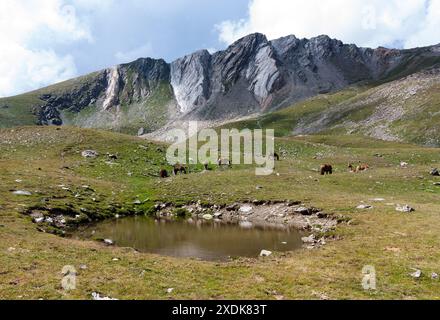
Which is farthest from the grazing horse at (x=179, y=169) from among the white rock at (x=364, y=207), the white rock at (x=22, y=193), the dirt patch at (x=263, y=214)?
the white rock at (x=364, y=207)

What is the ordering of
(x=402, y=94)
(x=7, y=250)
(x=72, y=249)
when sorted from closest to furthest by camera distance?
(x=7, y=250) < (x=72, y=249) < (x=402, y=94)

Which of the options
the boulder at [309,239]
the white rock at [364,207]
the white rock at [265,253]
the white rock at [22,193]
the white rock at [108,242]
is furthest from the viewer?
the white rock at [22,193]

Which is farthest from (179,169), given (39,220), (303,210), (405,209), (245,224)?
(405,209)

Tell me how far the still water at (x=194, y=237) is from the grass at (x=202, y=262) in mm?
2552

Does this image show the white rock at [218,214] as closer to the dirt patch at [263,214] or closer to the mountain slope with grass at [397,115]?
the dirt patch at [263,214]

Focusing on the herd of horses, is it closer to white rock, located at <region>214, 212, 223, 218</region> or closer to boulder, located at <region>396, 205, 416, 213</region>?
white rock, located at <region>214, 212, 223, 218</region>

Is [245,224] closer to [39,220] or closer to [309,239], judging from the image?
[309,239]

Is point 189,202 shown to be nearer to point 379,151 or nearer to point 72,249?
point 72,249

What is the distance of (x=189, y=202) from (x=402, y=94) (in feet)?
540

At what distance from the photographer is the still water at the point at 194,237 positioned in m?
26.5

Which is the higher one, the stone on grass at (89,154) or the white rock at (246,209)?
the stone on grass at (89,154)

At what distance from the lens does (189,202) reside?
42.6 metres

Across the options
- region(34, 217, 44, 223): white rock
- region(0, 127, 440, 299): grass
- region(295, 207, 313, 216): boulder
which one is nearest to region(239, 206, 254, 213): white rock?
region(0, 127, 440, 299): grass
